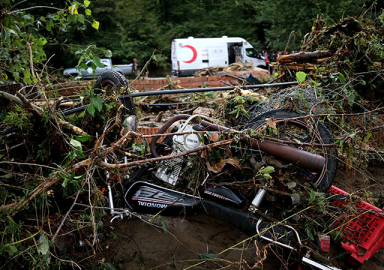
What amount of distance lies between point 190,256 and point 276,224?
87 cm

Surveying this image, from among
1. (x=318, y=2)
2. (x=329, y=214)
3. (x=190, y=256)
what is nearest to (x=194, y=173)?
(x=190, y=256)

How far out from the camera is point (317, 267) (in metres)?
2.64

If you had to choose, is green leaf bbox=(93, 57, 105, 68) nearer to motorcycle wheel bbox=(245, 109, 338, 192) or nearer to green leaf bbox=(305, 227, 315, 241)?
motorcycle wheel bbox=(245, 109, 338, 192)

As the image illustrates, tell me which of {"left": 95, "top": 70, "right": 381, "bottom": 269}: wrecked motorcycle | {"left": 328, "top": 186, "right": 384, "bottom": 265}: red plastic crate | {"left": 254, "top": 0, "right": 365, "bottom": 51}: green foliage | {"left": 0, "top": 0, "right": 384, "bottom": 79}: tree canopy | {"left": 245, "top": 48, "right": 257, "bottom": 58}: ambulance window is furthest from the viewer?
{"left": 245, "top": 48, "right": 257, "bottom": 58}: ambulance window

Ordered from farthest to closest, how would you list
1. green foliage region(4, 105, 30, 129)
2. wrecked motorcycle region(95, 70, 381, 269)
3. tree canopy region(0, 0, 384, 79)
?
1. tree canopy region(0, 0, 384, 79)
2. green foliage region(4, 105, 30, 129)
3. wrecked motorcycle region(95, 70, 381, 269)

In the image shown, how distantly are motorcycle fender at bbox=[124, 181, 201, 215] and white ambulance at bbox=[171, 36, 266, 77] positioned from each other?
1626 centimetres

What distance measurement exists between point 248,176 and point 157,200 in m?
0.98

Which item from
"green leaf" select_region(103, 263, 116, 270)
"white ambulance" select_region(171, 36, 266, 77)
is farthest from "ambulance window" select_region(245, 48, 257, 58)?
"green leaf" select_region(103, 263, 116, 270)

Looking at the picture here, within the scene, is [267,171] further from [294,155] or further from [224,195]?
[224,195]

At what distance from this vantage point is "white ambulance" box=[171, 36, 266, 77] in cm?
1944

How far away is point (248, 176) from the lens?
10.5 ft

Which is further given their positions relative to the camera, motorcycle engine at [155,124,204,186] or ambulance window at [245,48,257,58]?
ambulance window at [245,48,257,58]

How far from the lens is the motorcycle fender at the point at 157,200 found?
3.24 meters

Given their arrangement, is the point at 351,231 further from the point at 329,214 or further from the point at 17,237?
the point at 17,237
